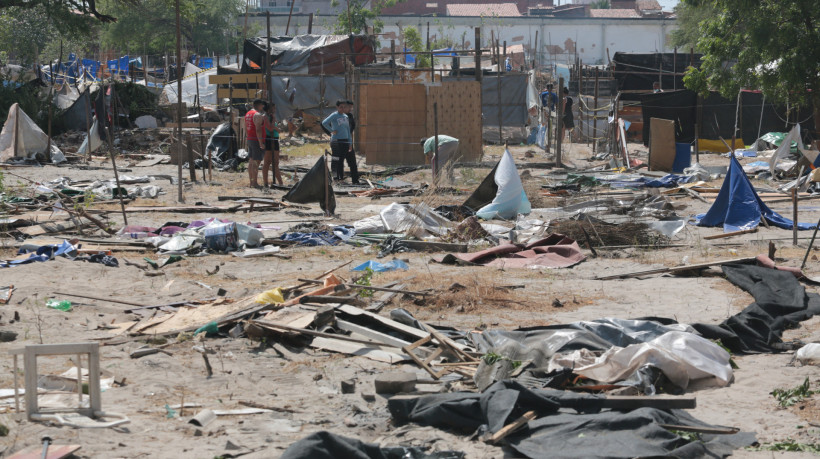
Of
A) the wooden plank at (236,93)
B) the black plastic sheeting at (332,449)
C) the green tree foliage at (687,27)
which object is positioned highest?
the green tree foliage at (687,27)

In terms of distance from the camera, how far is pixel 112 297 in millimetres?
8367

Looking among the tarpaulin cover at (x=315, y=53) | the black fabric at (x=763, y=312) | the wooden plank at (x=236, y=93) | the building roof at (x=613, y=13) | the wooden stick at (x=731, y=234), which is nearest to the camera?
the black fabric at (x=763, y=312)

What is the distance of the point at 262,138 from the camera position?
55.1 feet

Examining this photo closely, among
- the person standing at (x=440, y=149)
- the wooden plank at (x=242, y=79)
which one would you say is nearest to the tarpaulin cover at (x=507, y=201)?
the person standing at (x=440, y=149)

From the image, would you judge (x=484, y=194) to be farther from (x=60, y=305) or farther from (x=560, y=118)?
(x=560, y=118)

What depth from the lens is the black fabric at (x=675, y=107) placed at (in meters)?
25.6

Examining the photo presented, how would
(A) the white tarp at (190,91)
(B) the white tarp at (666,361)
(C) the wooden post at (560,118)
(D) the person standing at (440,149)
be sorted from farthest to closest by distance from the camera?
(A) the white tarp at (190,91) → (C) the wooden post at (560,118) → (D) the person standing at (440,149) → (B) the white tarp at (666,361)

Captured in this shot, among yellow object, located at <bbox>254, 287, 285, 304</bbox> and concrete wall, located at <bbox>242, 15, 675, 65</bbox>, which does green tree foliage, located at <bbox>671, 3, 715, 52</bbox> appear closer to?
concrete wall, located at <bbox>242, 15, 675, 65</bbox>

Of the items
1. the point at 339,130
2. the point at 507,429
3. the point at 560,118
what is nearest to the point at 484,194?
the point at 339,130

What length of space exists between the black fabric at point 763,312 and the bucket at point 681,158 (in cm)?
1253

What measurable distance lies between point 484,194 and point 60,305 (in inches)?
296

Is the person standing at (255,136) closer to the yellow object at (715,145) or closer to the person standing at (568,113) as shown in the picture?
the person standing at (568,113)

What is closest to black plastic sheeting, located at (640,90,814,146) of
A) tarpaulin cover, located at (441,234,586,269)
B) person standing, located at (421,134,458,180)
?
person standing, located at (421,134,458,180)

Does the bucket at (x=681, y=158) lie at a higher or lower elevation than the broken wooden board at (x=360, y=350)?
higher
